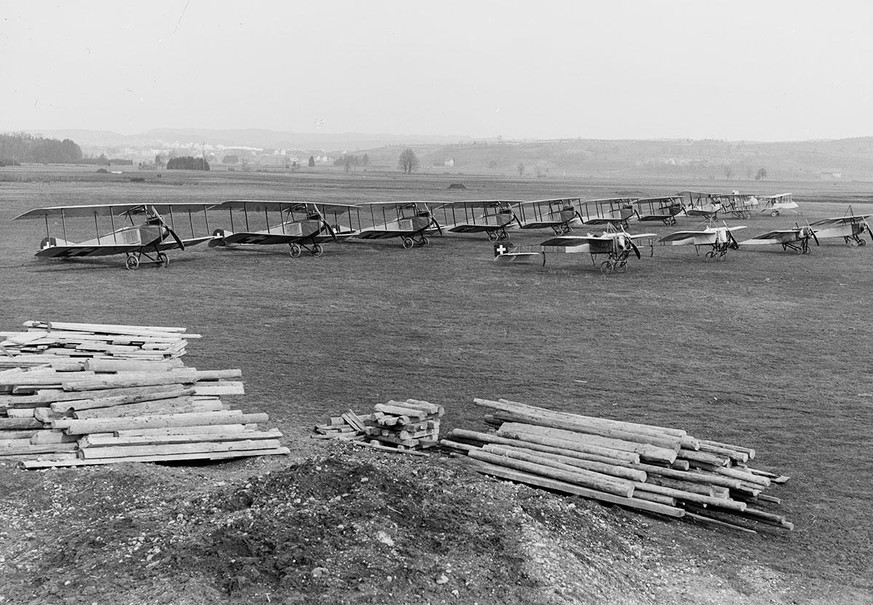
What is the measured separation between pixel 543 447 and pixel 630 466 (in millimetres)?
1035

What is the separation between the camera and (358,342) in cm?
1566

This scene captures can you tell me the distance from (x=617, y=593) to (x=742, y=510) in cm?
245

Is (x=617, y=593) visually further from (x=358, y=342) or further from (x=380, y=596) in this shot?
(x=358, y=342)

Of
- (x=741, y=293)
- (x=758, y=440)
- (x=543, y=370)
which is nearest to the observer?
(x=758, y=440)

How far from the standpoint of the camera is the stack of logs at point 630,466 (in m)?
8.21

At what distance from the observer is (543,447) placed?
9.15m

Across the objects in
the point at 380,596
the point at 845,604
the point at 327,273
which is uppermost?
the point at 327,273

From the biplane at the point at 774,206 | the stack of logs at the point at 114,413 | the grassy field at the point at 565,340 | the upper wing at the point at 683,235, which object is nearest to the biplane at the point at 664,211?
the biplane at the point at 774,206

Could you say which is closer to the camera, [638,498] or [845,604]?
[845,604]

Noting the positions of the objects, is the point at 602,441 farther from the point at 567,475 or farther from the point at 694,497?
the point at 694,497

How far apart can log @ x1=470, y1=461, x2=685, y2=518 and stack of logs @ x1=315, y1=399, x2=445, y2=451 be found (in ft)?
3.38

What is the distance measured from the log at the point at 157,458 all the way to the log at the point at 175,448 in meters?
0.04

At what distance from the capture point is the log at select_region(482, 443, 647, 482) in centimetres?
837

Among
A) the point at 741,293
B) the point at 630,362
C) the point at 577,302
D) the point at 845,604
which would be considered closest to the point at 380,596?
the point at 845,604
